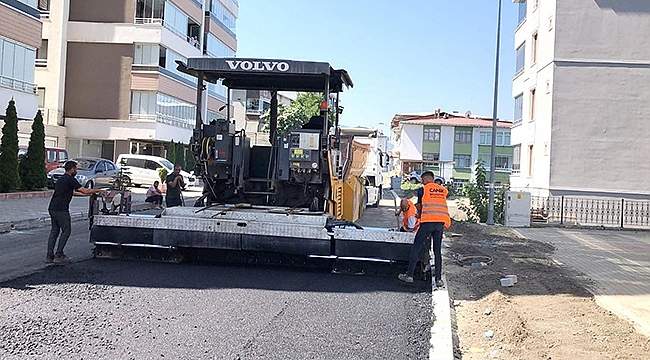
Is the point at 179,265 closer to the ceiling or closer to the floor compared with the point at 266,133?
closer to the floor

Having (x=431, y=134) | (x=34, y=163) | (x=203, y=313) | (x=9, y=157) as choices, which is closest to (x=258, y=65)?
(x=203, y=313)

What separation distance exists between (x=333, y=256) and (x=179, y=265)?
2.24 metres

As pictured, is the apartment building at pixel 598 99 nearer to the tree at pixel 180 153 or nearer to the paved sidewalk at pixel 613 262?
the paved sidewalk at pixel 613 262

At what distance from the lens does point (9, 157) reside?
69.1 feet

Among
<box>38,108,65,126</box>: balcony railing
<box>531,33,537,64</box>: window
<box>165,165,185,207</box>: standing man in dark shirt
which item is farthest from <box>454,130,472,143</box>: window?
<box>165,165,185,207</box>: standing man in dark shirt

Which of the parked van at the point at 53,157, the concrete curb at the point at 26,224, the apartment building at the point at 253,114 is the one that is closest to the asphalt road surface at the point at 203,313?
the apartment building at the point at 253,114

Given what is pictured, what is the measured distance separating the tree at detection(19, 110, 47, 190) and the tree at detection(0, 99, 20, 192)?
2.97 ft

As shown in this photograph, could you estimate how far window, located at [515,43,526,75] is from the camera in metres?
31.3

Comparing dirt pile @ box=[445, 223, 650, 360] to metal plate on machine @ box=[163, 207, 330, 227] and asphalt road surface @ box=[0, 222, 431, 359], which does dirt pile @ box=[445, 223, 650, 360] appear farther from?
metal plate on machine @ box=[163, 207, 330, 227]

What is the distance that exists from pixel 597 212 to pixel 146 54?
2702cm

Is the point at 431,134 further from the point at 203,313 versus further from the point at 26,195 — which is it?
the point at 203,313

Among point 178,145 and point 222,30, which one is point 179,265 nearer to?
point 178,145

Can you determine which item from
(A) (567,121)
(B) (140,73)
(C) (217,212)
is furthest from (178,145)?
(C) (217,212)

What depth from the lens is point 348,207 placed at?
13.6 metres
